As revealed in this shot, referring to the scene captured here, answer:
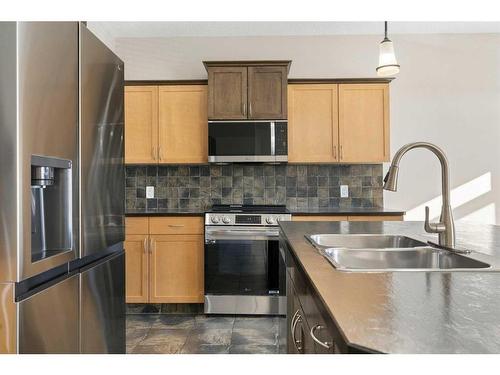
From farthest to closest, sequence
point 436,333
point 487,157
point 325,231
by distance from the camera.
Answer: point 487,157
point 325,231
point 436,333

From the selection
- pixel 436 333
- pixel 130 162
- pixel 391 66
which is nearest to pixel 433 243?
pixel 436 333

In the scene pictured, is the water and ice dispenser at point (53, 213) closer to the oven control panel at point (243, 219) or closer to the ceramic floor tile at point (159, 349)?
the ceramic floor tile at point (159, 349)

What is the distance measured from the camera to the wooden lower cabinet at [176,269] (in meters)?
3.36

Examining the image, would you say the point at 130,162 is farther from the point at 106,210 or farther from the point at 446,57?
the point at 446,57

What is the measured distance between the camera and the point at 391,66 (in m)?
2.50

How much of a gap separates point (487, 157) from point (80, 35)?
3.98 m

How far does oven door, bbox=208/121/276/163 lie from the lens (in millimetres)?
3422

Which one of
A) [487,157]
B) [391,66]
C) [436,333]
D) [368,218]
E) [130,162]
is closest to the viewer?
[436,333]

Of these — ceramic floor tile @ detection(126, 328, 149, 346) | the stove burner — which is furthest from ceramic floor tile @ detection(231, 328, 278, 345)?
the stove burner

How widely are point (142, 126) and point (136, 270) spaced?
4.42ft

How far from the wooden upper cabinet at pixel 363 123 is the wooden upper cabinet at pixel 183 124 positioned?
4.33ft

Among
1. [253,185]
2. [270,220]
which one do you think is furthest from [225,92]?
[270,220]

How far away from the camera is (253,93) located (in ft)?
11.2

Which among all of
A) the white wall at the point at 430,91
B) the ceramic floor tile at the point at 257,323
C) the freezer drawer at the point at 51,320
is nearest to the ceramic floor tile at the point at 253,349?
the ceramic floor tile at the point at 257,323
